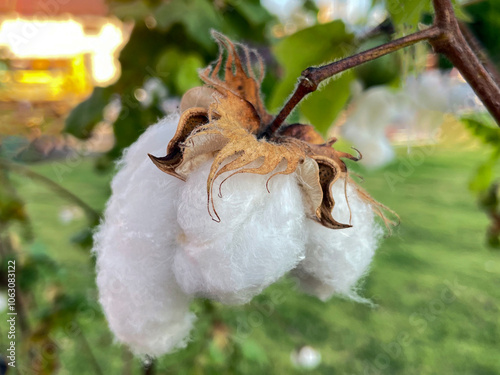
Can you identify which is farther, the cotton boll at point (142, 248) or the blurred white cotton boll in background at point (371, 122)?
the blurred white cotton boll in background at point (371, 122)

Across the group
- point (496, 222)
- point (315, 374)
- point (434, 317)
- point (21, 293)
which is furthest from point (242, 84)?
point (434, 317)

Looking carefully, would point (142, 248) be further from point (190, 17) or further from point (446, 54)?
point (190, 17)

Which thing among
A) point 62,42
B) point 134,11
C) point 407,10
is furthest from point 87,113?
point 62,42

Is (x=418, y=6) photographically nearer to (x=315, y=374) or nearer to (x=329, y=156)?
(x=329, y=156)

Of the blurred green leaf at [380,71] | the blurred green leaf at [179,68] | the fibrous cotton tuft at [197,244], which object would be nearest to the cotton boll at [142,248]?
the fibrous cotton tuft at [197,244]

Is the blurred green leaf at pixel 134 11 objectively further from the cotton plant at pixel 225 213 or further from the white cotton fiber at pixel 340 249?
the white cotton fiber at pixel 340 249

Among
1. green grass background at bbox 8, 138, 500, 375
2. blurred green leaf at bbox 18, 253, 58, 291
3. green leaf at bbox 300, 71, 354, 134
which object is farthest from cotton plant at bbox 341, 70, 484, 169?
blurred green leaf at bbox 18, 253, 58, 291

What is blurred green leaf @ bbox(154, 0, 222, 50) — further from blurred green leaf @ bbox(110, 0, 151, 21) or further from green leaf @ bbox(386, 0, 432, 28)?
green leaf @ bbox(386, 0, 432, 28)
